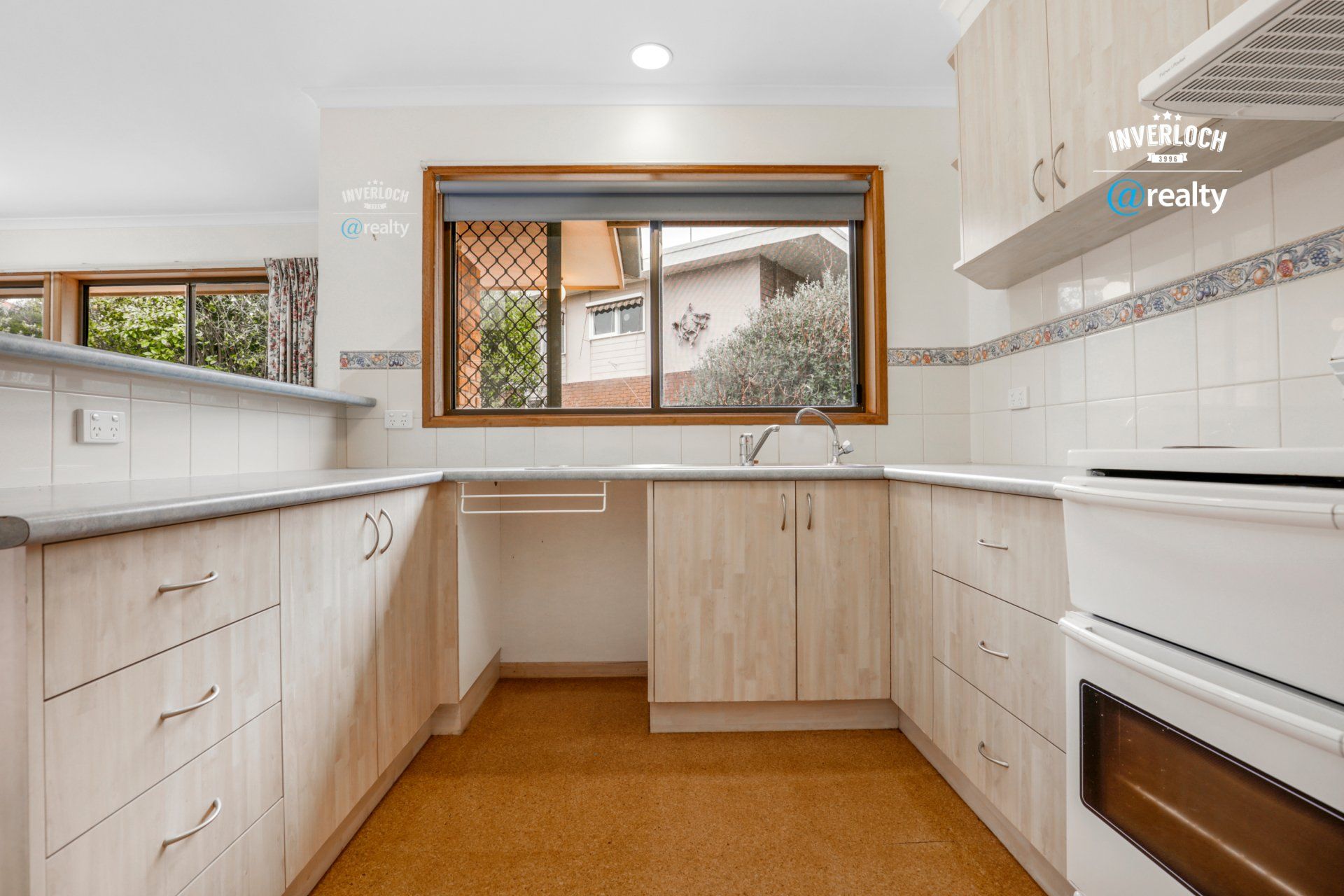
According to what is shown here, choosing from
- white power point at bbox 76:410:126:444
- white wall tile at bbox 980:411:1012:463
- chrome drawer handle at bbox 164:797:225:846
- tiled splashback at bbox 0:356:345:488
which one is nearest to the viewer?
chrome drawer handle at bbox 164:797:225:846

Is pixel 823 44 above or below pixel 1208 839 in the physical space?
above

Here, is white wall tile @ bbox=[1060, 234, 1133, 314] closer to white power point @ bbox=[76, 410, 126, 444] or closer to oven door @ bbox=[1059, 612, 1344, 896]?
oven door @ bbox=[1059, 612, 1344, 896]

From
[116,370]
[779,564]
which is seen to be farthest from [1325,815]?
[116,370]

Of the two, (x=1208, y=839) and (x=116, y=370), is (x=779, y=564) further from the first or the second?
(x=116, y=370)

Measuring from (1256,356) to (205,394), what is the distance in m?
2.71

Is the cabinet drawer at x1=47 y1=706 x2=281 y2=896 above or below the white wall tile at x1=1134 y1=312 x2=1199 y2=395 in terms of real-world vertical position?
below

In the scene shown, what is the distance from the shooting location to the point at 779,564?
77.3 inches

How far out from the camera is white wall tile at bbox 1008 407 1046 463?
6.82 feet

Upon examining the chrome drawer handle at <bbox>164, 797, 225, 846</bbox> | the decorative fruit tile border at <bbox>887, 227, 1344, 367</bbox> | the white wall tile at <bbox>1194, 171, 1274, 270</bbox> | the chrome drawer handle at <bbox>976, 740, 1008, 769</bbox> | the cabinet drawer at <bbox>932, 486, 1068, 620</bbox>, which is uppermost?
the white wall tile at <bbox>1194, 171, 1274, 270</bbox>

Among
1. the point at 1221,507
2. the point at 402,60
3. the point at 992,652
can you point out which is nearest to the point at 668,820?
the point at 992,652

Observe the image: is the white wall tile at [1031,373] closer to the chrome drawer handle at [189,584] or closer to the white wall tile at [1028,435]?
the white wall tile at [1028,435]

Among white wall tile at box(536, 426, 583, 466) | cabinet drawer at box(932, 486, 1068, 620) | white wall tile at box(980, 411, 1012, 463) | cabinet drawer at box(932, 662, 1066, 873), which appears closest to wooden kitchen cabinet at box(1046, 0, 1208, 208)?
cabinet drawer at box(932, 486, 1068, 620)

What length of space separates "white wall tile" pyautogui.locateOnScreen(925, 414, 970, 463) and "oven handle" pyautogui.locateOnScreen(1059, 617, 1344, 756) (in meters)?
1.70

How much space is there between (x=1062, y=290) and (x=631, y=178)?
172 cm
